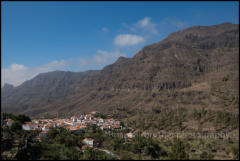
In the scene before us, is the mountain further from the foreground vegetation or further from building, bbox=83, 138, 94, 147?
building, bbox=83, 138, 94, 147

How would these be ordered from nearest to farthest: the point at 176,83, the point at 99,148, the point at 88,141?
the point at 99,148 < the point at 88,141 < the point at 176,83

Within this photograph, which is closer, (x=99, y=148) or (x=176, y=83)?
(x=99, y=148)

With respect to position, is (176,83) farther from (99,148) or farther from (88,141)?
(99,148)

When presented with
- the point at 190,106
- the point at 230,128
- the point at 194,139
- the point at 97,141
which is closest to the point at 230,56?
the point at 190,106

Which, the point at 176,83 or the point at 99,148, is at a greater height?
the point at 176,83

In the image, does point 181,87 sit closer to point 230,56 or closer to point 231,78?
point 231,78

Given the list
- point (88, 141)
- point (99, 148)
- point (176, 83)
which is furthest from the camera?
point (176, 83)

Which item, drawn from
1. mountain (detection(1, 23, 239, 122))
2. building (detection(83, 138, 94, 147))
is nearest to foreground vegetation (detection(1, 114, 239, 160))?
building (detection(83, 138, 94, 147))

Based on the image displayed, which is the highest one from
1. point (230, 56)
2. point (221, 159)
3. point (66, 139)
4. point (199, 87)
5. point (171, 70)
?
point (230, 56)

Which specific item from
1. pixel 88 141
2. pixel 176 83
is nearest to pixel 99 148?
pixel 88 141

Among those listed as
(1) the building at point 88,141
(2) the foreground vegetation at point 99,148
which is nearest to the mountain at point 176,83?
(2) the foreground vegetation at point 99,148

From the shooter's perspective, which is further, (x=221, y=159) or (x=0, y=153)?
(x=221, y=159)
